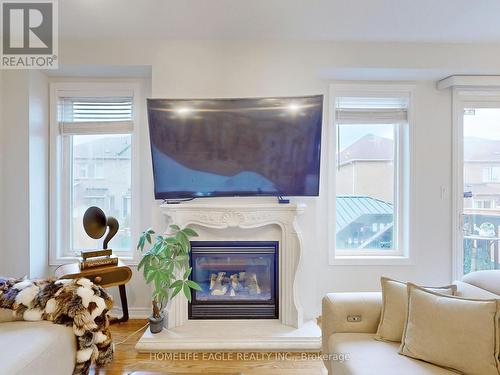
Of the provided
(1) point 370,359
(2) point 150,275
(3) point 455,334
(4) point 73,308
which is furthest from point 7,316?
(3) point 455,334

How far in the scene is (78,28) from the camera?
2379mm

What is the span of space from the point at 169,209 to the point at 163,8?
1.52 m

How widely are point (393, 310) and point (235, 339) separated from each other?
1243 millimetres

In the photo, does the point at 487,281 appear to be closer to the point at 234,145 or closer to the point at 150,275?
the point at 234,145

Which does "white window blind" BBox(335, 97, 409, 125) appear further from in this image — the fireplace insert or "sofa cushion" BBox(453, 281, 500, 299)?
"sofa cushion" BBox(453, 281, 500, 299)

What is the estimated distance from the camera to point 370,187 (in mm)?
2973

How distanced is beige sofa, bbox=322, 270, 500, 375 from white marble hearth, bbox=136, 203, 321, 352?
69cm

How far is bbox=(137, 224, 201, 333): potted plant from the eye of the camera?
223 cm

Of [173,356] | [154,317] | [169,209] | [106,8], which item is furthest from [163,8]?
[173,356]

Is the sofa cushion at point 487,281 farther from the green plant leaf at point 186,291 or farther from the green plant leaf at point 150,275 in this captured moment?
the green plant leaf at point 150,275

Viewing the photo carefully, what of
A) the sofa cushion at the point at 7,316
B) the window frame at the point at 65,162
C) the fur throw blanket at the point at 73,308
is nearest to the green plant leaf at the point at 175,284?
the fur throw blanket at the point at 73,308

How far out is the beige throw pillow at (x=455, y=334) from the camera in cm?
128

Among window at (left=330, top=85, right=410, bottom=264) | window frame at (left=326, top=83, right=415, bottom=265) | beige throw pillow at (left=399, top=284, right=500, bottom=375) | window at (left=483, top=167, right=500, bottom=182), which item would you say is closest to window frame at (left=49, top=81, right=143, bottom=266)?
window frame at (left=326, top=83, right=415, bottom=265)

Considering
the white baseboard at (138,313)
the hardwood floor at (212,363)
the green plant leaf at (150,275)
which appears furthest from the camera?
the white baseboard at (138,313)
